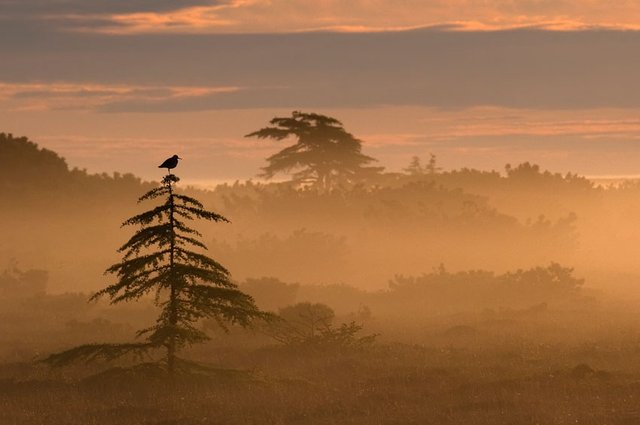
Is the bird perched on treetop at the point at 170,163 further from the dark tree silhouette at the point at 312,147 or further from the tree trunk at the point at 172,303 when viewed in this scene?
the dark tree silhouette at the point at 312,147

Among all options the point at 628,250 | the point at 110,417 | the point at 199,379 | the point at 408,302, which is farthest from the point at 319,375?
the point at 628,250

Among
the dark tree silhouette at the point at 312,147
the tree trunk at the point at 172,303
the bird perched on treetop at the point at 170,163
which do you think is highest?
the dark tree silhouette at the point at 312,147

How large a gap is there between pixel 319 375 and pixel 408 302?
20324 mm

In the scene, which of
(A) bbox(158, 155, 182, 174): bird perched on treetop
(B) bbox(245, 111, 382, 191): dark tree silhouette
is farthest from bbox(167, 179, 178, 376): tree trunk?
(B) bbox(245, 111, 382, 191): dark tree silhouette

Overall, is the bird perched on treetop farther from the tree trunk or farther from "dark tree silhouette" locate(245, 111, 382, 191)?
"dark tree silhouette" locate(245, 111, 382, 191)

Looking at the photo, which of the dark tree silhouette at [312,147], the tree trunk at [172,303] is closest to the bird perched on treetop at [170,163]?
the tree trunk at [172,303]

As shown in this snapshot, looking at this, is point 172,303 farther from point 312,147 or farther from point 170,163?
point 312,147

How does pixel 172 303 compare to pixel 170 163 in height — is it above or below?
below

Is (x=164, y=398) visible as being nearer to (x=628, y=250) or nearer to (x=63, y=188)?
(x=63, y=188)

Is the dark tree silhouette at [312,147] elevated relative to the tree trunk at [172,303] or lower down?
elevated

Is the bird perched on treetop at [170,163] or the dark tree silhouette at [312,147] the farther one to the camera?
the dark tree silhouette at [312,147]

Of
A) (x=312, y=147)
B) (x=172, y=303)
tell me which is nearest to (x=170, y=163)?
(x=172, y=303)

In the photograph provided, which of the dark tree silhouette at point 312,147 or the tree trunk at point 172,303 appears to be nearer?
the tree trunk at point 172,303

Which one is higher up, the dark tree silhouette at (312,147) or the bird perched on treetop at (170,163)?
A: the dark tree silhouette at (312,147)
